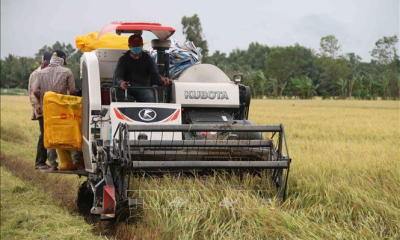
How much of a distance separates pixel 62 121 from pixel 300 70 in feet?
292

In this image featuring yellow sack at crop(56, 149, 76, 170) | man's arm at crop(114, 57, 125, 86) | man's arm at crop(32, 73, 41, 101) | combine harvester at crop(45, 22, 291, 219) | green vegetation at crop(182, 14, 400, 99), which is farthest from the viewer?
green vegetation at crop(182, 14, 400, 99)

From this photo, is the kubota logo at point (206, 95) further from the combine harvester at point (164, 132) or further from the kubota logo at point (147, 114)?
the kubota logo at point (147, 114)

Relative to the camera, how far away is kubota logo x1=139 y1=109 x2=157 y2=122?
24.0 ft

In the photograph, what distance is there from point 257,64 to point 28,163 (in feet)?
319

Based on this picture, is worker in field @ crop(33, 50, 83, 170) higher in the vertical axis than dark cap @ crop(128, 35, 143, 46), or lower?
lower

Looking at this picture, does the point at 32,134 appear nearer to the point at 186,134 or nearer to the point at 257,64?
the point at 186,134

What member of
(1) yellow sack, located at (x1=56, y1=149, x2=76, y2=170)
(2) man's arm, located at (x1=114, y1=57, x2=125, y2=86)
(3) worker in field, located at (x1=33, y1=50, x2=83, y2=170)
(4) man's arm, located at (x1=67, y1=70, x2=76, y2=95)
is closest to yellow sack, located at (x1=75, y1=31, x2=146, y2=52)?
(3) worker in field, located at (x1=33, y1=50, x2=83, y2=170)

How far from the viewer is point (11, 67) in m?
99.4

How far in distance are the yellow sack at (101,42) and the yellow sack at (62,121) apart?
1.46m

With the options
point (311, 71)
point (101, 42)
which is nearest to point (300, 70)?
point (311, 71)

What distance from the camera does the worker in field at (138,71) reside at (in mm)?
8055

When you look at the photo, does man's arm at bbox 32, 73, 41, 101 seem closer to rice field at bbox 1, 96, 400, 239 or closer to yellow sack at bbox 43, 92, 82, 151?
yellow sack at bbox 43, 92, 82, 151

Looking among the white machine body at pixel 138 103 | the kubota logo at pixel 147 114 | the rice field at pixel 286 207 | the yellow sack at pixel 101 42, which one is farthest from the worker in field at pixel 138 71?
the rice field at pixel 286 207

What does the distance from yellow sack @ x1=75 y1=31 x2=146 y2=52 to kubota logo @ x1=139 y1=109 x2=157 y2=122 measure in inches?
83.1
